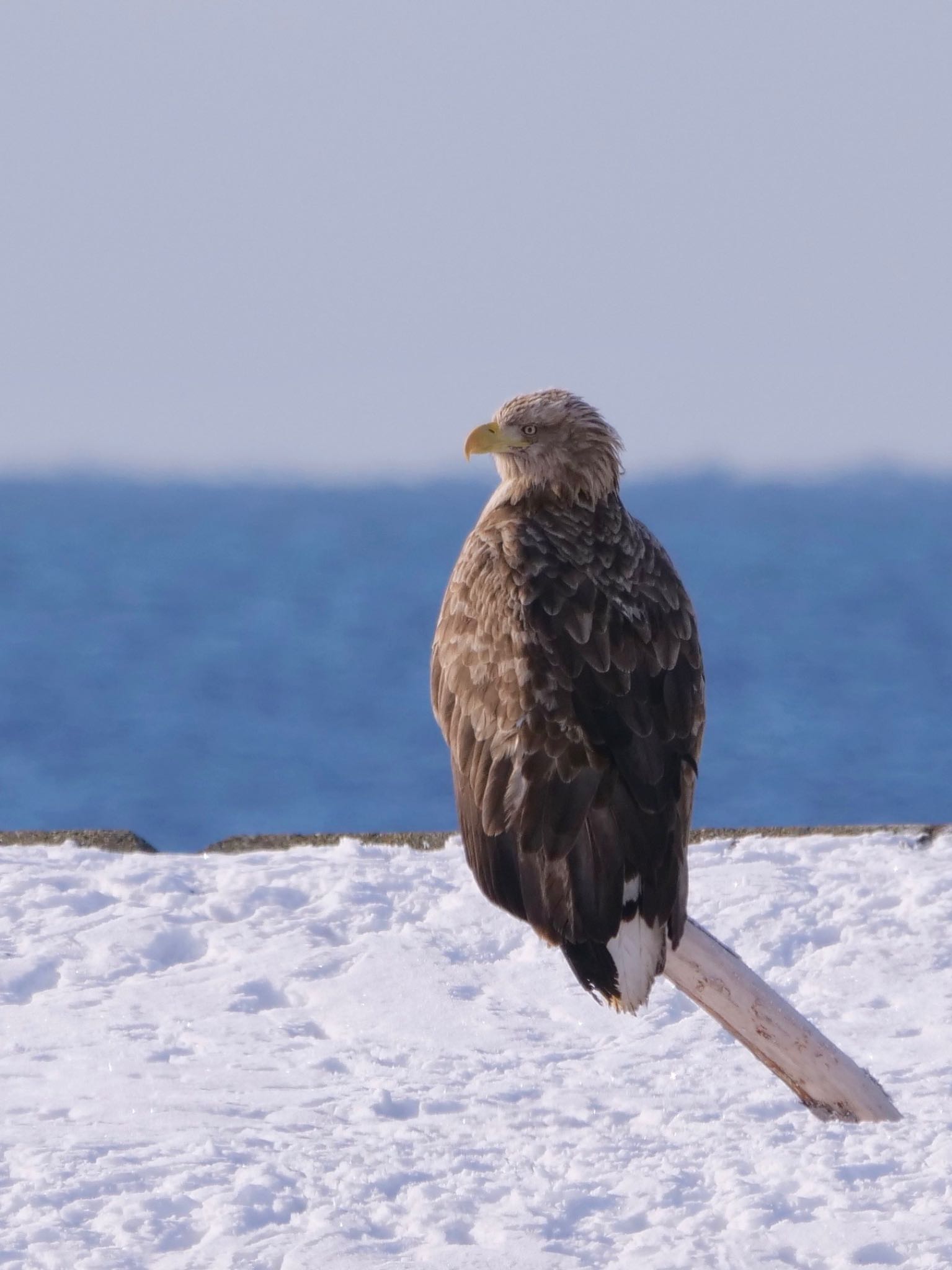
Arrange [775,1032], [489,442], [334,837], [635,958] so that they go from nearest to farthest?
[635,958], [775,1032], [489,442], [334,837]

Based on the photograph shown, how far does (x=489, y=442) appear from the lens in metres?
6.15

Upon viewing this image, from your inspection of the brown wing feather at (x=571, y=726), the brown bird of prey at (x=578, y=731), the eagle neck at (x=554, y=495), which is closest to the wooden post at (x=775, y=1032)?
the brown bird of prey at (x=578, y=731)

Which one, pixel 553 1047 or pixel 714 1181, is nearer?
pixel 714 1181

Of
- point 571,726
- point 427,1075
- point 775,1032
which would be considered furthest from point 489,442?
point 427,1075

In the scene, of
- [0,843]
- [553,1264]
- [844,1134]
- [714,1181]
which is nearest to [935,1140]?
[844,1134]

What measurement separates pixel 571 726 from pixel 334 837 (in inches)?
165

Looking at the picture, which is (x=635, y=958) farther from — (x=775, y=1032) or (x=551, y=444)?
(x=551, y=444)

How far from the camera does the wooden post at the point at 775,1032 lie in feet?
18.7

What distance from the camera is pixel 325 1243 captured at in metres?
5.36

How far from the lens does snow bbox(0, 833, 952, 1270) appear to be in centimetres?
545

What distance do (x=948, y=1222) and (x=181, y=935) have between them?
3.77 metres

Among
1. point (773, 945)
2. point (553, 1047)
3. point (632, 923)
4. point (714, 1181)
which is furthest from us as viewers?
point (773, 945)

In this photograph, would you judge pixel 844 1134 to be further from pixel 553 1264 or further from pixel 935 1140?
pixel 553 1264

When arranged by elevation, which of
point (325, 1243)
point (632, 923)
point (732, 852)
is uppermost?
point (632, 923)
